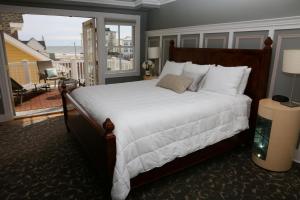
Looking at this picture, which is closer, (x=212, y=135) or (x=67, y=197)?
(x=67, y=197)

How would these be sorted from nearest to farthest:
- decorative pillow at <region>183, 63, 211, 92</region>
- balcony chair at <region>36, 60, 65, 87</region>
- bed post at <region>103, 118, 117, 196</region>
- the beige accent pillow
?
1. bed post at <region>103, 118, 117, 196</region>
2. the beige accent pillow
3. decorative pillow at <region>183, 63, 211, 92</region>
4. balcony chair at <region>36, 60, 65, 87</region>

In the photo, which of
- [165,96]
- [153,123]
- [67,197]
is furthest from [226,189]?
[67,197]

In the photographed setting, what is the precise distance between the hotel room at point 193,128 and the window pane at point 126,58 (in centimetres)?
167

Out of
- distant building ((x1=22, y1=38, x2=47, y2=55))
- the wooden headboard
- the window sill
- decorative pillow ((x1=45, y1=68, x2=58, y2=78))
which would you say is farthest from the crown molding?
distant building ((x1=22, y1=38, x2=47, y2=55))

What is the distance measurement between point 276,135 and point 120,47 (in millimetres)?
3884

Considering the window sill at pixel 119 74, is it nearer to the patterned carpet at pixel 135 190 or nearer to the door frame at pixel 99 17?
the door frame at pixel 99 17

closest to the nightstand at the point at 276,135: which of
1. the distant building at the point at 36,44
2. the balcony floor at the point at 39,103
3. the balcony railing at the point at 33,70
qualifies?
the balcony floor at the point at 39,103

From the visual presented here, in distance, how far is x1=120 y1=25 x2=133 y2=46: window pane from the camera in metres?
4.92

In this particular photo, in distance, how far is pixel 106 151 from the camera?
1.67 metres

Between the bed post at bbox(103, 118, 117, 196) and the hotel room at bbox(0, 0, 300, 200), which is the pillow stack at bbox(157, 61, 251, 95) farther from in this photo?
the bed post at bbox(103, 118, 117, 196)

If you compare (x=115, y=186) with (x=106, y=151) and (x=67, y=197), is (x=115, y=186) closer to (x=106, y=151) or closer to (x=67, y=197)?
(x=106, y=151)

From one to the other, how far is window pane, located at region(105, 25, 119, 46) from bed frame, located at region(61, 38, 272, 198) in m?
2.07

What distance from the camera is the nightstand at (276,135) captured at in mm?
2184

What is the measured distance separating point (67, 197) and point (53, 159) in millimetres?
810
